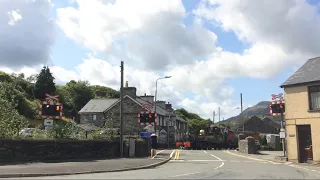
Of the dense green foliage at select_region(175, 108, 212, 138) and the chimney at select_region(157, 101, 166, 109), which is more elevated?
the chimney at select_region(157, 101, 166, 109)

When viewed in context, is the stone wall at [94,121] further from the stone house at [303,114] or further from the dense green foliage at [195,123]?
the stone house at [303,114]

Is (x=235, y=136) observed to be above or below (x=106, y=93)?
below

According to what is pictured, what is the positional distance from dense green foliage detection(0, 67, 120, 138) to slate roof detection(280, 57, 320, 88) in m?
17.9

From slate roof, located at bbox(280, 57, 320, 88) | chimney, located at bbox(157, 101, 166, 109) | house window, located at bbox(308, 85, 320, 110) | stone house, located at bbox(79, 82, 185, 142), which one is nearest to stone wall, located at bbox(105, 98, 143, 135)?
stone house, located at bbox(79, 82, 185, 142)

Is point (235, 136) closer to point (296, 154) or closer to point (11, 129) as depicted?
point (296, 154)

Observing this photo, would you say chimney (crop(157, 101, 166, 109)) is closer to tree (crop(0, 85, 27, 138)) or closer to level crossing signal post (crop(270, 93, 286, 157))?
level crossing signal post (crop(270, 93, 286, 157))

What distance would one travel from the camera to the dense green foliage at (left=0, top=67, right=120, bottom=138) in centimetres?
2442

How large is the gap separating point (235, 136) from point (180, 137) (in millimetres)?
23071

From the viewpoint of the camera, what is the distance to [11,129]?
2434 centimetres

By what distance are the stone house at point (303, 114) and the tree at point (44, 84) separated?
5287 cm

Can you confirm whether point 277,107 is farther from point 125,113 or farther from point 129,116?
point 125,113

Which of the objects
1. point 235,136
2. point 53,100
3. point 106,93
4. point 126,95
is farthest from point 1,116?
point 106,93

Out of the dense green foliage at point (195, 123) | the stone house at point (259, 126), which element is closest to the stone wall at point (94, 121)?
the dense green foliage at point (195, 123)

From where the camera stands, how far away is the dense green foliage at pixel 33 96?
24422 mm
